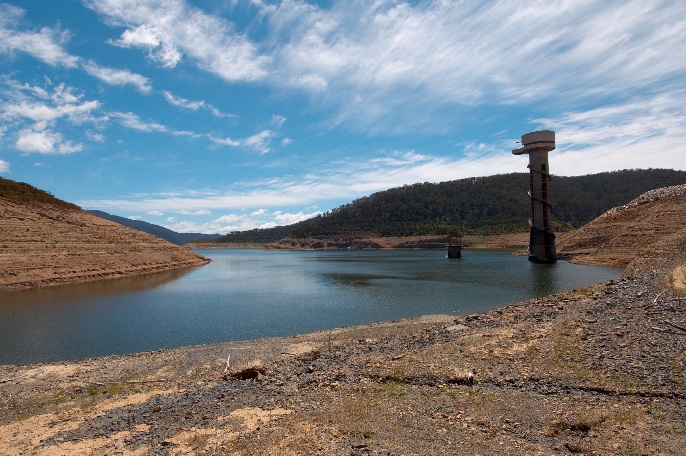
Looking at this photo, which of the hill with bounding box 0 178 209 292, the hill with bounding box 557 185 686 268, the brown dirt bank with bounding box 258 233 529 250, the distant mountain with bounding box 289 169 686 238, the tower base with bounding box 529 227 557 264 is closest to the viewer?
the hill with bounding box 0 178 209 292

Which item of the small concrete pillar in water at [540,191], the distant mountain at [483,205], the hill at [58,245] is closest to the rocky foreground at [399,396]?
the hill at [58,245]

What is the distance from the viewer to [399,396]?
878 centimetres

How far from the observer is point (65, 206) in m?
59.6

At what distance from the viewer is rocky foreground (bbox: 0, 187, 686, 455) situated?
664 centimetres

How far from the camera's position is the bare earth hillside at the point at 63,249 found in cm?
3863

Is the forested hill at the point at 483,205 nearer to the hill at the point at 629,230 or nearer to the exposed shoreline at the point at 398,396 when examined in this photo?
the hill at the point at 629,230

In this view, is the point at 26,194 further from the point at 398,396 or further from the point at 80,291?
the point at 398,396

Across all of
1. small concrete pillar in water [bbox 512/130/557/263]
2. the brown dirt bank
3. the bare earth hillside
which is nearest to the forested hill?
the brown dirt bank

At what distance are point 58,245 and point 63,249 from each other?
2.18 ft

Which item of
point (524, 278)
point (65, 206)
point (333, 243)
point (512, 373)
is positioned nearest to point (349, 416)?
point (512, 373)

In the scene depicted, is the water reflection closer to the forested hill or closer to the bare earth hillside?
the bare earth hillside

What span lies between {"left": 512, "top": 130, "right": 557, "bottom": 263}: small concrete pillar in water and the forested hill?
6846 cm

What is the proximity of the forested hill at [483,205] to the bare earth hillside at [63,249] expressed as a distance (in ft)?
353

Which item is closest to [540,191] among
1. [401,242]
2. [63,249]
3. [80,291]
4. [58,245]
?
[80,291]
